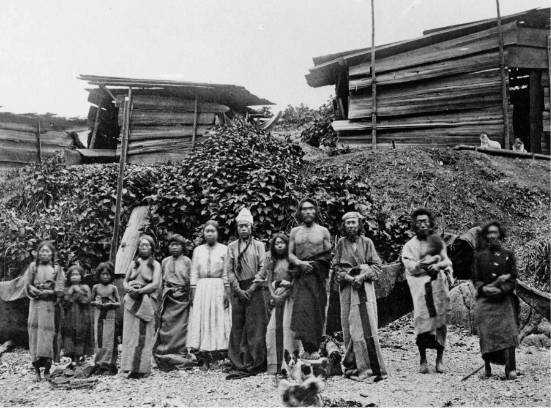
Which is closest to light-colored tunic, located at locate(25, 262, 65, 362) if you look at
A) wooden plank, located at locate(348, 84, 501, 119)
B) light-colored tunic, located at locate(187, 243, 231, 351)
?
light-colored tunic, located at locate(187, 243, 231, 351)

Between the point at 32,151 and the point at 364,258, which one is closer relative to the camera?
the point at 364,258

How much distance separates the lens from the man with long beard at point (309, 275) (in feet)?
17.3

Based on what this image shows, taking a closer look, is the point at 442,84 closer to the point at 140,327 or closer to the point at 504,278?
the point at 504,278

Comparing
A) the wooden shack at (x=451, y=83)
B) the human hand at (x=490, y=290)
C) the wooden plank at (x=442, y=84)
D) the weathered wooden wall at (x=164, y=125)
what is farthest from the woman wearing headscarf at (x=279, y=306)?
the weathered wooden wall at (x=164, y=125)

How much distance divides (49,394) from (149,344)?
111 cm

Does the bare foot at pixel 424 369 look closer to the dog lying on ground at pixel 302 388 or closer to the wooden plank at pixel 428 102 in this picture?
the dog lying on ground at pixel 302 388

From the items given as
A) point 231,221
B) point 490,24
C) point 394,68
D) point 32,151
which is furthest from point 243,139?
point 32,151

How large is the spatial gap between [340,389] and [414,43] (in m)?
11.0

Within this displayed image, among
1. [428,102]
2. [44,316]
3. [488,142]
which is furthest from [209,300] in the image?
[428,102]

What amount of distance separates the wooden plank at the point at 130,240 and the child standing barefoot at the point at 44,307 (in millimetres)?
2192

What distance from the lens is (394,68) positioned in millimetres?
13961

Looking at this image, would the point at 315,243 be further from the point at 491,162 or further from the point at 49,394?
the point at 491,162

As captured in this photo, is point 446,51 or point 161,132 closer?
point 446,51

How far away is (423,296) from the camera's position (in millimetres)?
5309
